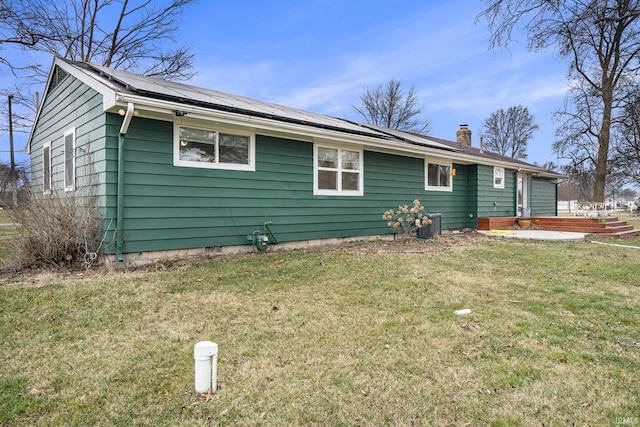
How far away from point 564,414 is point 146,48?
2023 cm

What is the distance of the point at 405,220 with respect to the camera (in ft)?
33.0

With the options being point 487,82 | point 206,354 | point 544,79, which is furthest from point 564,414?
point 487,82

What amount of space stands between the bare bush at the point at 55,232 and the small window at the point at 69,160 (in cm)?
144

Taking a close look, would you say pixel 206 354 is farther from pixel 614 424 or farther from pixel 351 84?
pixel 351 84

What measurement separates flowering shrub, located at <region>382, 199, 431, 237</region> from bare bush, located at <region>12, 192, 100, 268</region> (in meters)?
6.48

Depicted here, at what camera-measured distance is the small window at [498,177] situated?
13.4 m

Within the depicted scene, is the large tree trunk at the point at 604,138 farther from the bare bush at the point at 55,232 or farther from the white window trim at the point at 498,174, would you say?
the bare bush at the point at 55,232

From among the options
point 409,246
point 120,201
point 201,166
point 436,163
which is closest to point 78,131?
point 120,201

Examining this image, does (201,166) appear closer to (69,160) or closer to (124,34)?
(69,160)

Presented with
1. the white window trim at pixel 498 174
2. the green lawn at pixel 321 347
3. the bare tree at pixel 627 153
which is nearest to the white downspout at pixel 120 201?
the green lawn at pixel 321 347

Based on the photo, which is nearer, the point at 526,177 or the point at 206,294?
the point at 206,294

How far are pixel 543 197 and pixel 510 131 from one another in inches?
860

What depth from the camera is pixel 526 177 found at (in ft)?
52.1

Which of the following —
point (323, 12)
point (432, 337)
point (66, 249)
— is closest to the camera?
point (432, 337)
